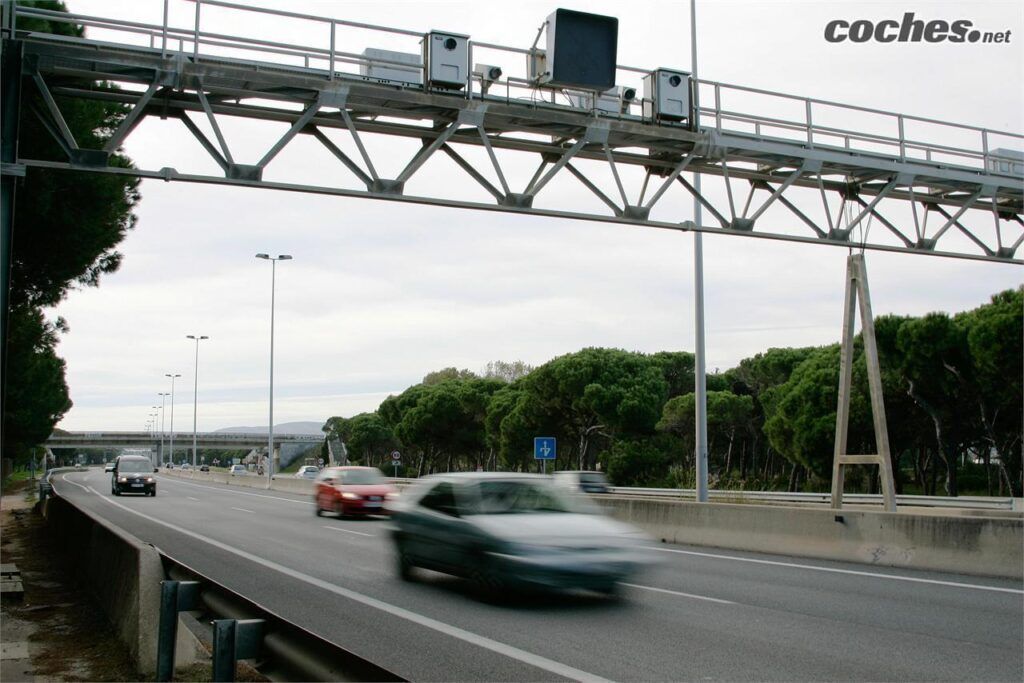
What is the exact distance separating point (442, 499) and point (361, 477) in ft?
54.7

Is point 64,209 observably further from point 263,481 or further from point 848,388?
point 263,481

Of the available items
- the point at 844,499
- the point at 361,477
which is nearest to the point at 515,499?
the point at 361,477

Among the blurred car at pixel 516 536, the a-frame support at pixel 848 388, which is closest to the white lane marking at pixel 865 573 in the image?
the a-frame support at pixel 848 388

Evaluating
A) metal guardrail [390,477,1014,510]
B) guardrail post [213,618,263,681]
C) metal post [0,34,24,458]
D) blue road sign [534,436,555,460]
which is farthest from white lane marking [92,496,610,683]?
blue road sign [534,436,555,460]

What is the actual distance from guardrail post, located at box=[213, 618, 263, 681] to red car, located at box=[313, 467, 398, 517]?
69.5 ft

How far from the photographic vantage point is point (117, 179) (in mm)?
18922

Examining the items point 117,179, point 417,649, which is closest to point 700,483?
point 117,179

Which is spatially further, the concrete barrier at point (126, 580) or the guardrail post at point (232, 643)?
the concrete barrier at point (126, 580)

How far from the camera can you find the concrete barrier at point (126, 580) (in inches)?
307

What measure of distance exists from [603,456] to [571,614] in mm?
56704

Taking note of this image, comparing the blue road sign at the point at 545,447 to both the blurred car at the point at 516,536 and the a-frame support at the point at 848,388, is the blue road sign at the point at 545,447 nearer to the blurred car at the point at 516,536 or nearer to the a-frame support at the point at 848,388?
the a-frame support at the point at 848,388

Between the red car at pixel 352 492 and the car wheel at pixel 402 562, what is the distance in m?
13.1

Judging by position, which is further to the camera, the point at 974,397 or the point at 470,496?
the point at 974,397

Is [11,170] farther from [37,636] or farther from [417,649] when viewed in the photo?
[417,649]
